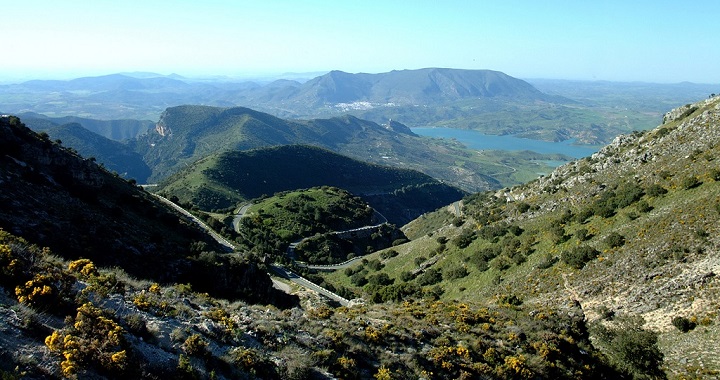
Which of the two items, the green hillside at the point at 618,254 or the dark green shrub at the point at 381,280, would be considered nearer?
the green hillside at the point at 618,254

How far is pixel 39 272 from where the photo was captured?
12766 millimetres

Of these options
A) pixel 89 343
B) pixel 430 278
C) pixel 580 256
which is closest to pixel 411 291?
pixel 430 278

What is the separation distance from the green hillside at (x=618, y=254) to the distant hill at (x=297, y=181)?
280 ft

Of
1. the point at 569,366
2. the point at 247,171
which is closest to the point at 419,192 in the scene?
the point at 247,171

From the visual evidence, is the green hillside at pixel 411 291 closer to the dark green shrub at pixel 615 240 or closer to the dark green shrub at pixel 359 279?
the dark green shrub at pixel 615 240

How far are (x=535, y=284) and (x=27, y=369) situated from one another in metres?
31.4

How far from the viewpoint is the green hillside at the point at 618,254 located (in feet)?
73.7

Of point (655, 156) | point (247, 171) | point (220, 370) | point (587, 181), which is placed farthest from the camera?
point (247, 171)

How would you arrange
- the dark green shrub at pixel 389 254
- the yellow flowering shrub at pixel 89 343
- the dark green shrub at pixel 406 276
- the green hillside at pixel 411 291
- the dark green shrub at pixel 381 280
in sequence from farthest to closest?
the dark green shrub at pixel 389 254, the dark green shrub at pixel 381 280, the dark green shrub at pixel 406 276, the green hillside at pixel 411 291, the yellow flowering shrub at pixel 89 343

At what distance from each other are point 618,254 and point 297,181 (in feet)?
479

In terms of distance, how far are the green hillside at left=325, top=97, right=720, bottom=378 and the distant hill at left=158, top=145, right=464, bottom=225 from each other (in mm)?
85348

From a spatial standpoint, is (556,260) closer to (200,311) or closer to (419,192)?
(200,311)

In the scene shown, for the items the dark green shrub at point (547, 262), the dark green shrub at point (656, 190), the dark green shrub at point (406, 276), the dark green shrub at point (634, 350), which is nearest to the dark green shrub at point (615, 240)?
the dark green shrub at point (547, 262)

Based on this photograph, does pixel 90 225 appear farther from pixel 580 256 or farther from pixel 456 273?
pixel 580 256
